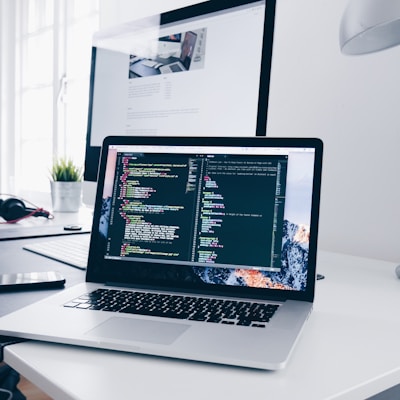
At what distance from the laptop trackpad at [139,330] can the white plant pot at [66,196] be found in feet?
3.86

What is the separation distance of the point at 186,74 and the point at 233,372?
2.13 ft

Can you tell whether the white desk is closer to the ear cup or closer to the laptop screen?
the laptop screen

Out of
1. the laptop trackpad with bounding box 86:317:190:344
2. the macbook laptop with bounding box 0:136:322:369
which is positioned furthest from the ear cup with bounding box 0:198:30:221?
the laptop trackpad with bounding box 86:317:190:344

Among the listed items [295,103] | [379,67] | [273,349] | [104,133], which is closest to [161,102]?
[104,133]

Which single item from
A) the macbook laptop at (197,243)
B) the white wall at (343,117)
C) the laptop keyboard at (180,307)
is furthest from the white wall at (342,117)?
the laptop keyboard at (180,307)

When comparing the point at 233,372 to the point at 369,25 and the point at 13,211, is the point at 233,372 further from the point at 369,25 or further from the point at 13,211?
the point at 13,211

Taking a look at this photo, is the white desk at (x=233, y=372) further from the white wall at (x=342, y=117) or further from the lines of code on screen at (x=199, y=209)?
the white wall at (x=342, y=117)

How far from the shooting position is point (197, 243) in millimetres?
655

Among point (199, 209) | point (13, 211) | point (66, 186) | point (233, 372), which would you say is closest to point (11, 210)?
point (13, 211)

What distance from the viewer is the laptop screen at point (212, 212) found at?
62 centimetres

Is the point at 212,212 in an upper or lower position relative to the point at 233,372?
upper

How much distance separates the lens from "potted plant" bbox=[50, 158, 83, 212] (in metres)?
1.60

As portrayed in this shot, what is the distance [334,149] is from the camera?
1.03 metres

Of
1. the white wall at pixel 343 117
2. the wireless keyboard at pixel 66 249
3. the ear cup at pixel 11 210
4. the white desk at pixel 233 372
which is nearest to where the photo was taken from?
the white desk at pixel 233 372
